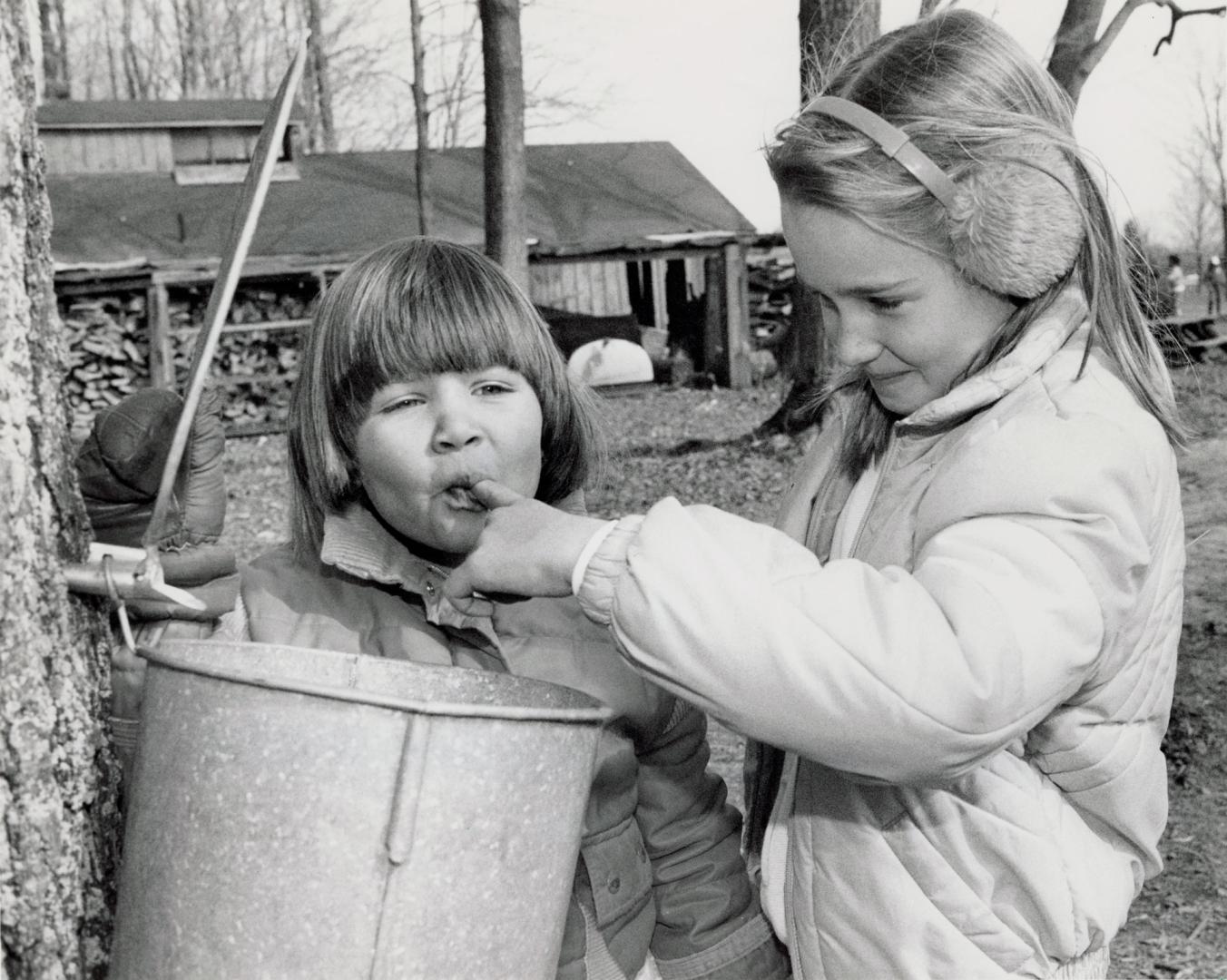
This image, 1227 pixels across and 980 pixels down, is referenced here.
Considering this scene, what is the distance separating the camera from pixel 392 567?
1999 millimetres

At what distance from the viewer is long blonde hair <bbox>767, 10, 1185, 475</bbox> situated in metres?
1.73

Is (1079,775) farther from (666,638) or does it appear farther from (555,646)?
(555,646)

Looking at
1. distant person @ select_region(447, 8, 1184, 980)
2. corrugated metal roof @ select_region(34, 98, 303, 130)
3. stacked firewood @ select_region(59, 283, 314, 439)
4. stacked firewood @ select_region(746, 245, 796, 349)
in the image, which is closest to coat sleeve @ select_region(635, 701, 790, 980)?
distant person @ select_region(447, 8, 1184, 980)

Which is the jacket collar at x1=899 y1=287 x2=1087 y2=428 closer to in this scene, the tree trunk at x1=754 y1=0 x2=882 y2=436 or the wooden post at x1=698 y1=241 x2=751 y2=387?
the tree trunk at x1=754 y1=0 x2=882 y2=436

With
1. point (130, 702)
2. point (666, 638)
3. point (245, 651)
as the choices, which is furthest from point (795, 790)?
point (130, 702)

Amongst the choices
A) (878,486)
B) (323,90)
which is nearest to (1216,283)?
(323,90)

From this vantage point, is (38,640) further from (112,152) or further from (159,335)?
(112,152)

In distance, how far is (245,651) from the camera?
5.16 feet

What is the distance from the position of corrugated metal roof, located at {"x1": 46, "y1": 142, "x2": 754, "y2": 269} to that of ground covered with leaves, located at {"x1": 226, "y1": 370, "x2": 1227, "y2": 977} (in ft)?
15.0

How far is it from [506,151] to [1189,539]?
6999mm

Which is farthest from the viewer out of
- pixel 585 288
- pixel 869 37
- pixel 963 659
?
pixel 585 288

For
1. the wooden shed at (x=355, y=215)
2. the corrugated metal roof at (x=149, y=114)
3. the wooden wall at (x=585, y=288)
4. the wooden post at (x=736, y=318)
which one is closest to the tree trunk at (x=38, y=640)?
the wooden shed at (x=355, y=215)

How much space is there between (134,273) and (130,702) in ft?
55.3

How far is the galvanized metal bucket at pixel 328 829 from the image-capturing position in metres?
1.26
